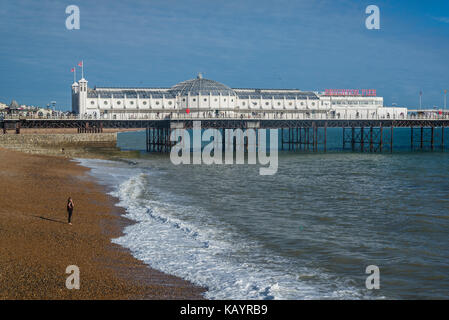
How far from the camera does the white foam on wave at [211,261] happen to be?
44.3 feet

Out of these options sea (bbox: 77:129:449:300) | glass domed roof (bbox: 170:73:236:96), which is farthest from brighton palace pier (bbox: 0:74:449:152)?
sea (bbox: 77:129:449:300)

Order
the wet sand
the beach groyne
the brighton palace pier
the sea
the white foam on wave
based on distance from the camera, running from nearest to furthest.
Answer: the wet sand → the white foam on wave → the sea → the beach groyne → the brighton palace pier

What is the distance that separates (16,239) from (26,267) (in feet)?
10.4

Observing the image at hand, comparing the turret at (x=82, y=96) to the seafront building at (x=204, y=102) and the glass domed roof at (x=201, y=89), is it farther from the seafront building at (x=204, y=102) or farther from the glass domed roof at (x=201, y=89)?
the glass domed roof at (x=201, y=89)

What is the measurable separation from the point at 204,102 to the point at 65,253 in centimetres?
7288

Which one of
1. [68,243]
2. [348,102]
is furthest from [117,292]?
[348,102]

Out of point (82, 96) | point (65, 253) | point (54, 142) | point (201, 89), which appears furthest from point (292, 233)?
point (201, 89)

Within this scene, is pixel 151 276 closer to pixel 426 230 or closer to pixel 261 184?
pixel 426 230

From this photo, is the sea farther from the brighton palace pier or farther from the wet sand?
the brighton palace pier

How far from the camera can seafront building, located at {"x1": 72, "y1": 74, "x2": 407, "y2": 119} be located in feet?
267

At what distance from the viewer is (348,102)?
4149 inches

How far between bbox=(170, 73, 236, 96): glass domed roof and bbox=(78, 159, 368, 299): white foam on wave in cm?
6420

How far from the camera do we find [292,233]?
20.5 metres

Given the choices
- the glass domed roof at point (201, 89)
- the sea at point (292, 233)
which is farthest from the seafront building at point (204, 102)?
the sea at point (292, 233)
